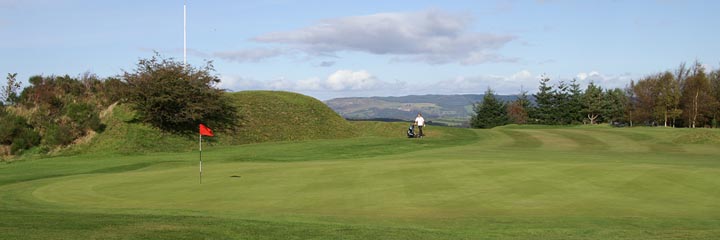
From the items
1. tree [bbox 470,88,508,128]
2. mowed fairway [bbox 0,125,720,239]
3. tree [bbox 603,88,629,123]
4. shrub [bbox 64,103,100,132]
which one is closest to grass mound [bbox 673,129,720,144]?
mowed fairway [bbox 0,125,720,239]

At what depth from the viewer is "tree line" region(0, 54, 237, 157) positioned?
40.4 meters

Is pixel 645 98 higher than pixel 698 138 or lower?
higher

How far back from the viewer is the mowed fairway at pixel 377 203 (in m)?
10.2

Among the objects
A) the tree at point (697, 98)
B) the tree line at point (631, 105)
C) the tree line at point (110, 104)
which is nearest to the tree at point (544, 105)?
the tree line at point (631, 105)

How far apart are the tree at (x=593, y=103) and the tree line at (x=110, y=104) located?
7182 centimetres

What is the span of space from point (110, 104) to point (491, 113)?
7675 centimetres

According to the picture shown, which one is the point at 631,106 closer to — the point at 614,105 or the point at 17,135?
the point at 614,105

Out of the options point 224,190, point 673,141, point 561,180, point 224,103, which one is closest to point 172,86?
point 224,103

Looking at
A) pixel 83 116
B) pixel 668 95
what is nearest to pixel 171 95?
pixel 83 116

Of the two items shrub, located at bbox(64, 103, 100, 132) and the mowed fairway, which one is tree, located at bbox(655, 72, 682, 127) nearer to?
the mowed fairway

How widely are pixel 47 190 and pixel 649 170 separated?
1818cm

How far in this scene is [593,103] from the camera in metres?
98.6

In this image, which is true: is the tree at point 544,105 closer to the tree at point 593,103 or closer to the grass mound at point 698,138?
the tree at point 593,103

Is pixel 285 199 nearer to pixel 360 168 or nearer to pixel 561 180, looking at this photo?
pixel 360 168
